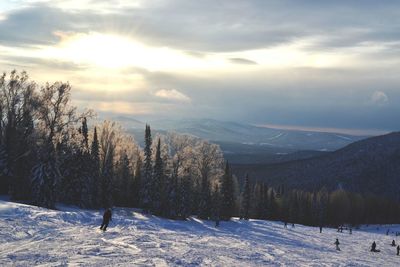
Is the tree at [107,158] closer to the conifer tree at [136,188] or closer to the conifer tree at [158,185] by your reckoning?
the conifer tree at [158,185]

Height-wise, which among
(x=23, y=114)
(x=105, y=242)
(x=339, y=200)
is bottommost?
(x=339, y=200)

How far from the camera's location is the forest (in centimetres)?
5406

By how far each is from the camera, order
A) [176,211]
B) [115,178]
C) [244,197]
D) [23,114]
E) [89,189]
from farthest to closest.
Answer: [244,197] < [115,178] < [176,211] < [89,189] < [23,114]

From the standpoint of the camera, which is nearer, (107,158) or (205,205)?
(107,158)

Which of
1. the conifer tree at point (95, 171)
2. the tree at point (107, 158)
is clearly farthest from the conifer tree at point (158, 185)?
the conifer tree at point (95, 171)

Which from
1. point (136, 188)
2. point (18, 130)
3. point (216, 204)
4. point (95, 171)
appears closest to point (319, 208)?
point (216, 204)

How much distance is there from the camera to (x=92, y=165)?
71375 mm

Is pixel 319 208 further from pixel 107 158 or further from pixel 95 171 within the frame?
pixel 95 171

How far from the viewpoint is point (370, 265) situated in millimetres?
39656

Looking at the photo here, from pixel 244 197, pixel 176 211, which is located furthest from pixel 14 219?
pixel 244 197

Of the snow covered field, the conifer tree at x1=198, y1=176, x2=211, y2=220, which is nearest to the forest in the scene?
the conifer tree at x1=198, y1=176, x2=211, y2=220

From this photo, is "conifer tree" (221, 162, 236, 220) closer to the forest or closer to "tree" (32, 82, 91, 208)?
the forest

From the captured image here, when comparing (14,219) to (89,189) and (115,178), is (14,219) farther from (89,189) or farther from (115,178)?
(115,178)

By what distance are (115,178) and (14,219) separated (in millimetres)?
48607
